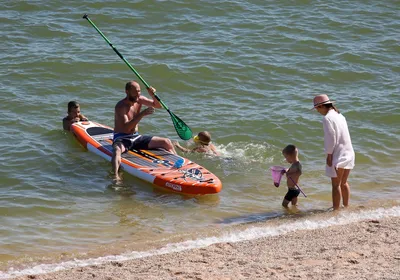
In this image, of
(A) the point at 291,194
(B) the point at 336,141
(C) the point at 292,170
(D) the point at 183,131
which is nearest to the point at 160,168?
(D) the point at 183,131

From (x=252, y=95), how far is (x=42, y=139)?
4.05 metres

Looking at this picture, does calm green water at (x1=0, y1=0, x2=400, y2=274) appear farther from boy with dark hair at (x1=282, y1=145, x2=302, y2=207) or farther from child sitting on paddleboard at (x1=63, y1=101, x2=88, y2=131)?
boy with dark hair at (x1=282, y1=145, x2=302, y2=207)

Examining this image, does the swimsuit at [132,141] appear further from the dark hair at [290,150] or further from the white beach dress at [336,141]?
the white beach dress at [336,141]

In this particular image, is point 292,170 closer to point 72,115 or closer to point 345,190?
point 345,190

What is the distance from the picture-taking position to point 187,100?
47.2 feet

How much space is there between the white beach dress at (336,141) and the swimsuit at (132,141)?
3.29 metres

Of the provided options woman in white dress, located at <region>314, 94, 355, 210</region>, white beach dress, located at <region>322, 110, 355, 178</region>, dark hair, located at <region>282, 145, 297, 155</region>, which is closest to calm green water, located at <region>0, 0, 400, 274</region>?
dark hair, located at <region>282, 145, 297, 155</region>

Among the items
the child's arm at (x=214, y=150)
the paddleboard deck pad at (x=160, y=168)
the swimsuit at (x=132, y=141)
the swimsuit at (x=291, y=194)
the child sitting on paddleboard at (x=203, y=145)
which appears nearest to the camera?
the swimsuit at (x=291, y=194)

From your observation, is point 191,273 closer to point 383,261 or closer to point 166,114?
point 383,261

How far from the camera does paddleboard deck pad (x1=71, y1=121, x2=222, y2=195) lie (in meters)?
10.5

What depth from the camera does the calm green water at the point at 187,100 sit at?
9891mm

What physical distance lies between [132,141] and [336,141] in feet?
11.5

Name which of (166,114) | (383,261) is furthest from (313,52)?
(383,261)

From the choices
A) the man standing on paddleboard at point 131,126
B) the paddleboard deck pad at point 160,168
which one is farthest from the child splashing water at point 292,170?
the man standing on paddleboard at point 131,126
